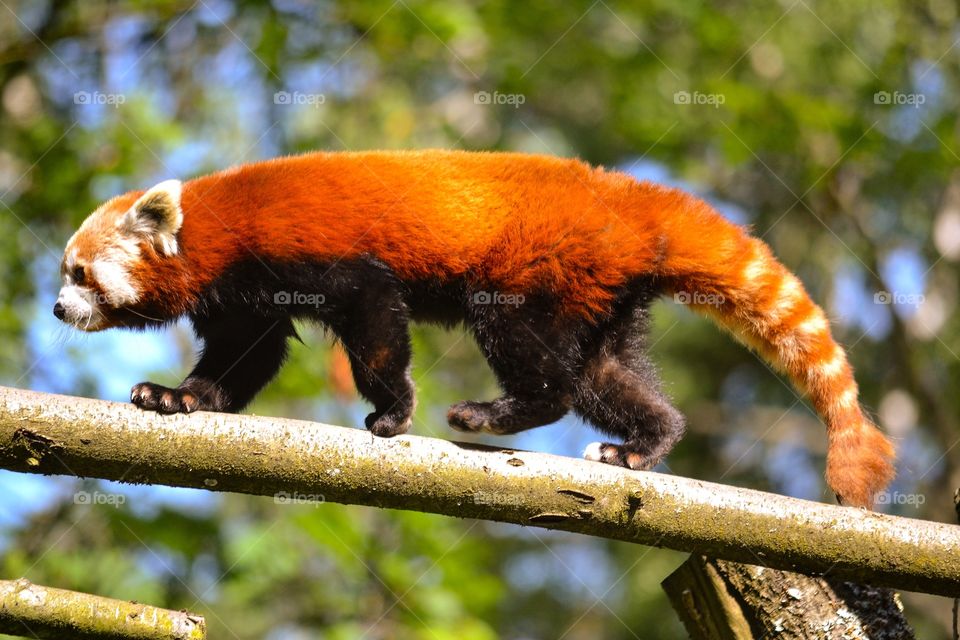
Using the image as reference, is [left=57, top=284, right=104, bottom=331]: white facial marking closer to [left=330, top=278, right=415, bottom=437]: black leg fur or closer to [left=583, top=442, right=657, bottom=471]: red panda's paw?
[left=330, top=278, right=415, bottom=437]: black leg fur

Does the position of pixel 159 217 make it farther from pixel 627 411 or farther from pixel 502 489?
pixel 627 411

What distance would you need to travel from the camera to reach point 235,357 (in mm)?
5332

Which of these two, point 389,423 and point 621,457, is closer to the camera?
point 389,423

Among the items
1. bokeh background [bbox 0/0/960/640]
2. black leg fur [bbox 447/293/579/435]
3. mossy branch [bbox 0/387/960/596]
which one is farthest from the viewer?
bokeh background [bbox 0/0/960/640]

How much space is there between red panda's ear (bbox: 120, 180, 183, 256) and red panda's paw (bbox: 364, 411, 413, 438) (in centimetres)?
138

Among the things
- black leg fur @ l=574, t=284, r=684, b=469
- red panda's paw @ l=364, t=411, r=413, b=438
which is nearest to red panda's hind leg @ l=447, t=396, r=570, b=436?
black leg fur @ l=574, t=284, r=684, b=469

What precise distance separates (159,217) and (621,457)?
2.63 metres

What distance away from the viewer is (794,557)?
3787 mm

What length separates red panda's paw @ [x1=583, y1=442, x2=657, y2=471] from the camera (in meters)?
4.95

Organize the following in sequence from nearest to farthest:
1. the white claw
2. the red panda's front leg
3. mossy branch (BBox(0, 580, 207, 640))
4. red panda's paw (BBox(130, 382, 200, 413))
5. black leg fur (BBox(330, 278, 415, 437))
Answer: mossy branch (BBox(0, 580, 207, 640)) → red panda's paw (BBox(130, 382, 200, 413)) → black leg fur (BBox(330, 278, 415, 437)) → the white claw → the red panda's front leg

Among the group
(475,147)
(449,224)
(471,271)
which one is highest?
(449,224)

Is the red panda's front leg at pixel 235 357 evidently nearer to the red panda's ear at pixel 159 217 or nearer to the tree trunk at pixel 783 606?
the red panda's ear at pixel 159 217

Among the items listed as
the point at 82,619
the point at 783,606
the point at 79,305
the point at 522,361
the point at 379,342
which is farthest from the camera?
the point at 79,305

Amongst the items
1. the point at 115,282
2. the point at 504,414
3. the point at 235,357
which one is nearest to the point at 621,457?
the point at 504,414
